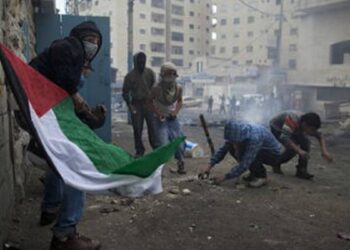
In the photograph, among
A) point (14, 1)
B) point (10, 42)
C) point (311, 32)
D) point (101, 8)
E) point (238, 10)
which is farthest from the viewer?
point (101, 8)

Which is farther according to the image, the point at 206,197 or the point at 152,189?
the point at 206,197

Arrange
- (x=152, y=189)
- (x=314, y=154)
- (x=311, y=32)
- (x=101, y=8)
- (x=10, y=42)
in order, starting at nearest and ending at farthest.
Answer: (x=152, y=189) → (x=10, y=42) → (x=314, y=154) → (x=311, y=32) → (x=101, y=8)

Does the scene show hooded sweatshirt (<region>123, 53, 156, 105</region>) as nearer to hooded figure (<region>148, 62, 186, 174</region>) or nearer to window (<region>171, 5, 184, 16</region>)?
hooded figure (<region>148, 62, 186, 174</region>)

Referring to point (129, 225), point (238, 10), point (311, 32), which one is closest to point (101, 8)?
point (238, 10)

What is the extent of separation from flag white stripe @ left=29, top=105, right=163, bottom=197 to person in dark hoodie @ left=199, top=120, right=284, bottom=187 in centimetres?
235

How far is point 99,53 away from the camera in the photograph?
27.1 feet

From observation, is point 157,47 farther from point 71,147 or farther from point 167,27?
point 71,147

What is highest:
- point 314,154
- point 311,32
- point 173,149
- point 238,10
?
point 238,10

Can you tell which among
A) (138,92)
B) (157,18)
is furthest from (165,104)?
(157,18)

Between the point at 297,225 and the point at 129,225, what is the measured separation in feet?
5.17

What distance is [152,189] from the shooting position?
2.96 m

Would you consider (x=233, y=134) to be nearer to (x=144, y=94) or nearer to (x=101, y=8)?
(x=144, y=94)

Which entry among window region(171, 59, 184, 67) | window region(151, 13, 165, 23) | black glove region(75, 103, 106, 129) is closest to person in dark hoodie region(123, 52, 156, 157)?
black glove region(75, 103, 106, 129)

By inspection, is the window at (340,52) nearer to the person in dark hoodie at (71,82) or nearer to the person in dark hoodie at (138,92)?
the person in dark hoodie at (138,92)
